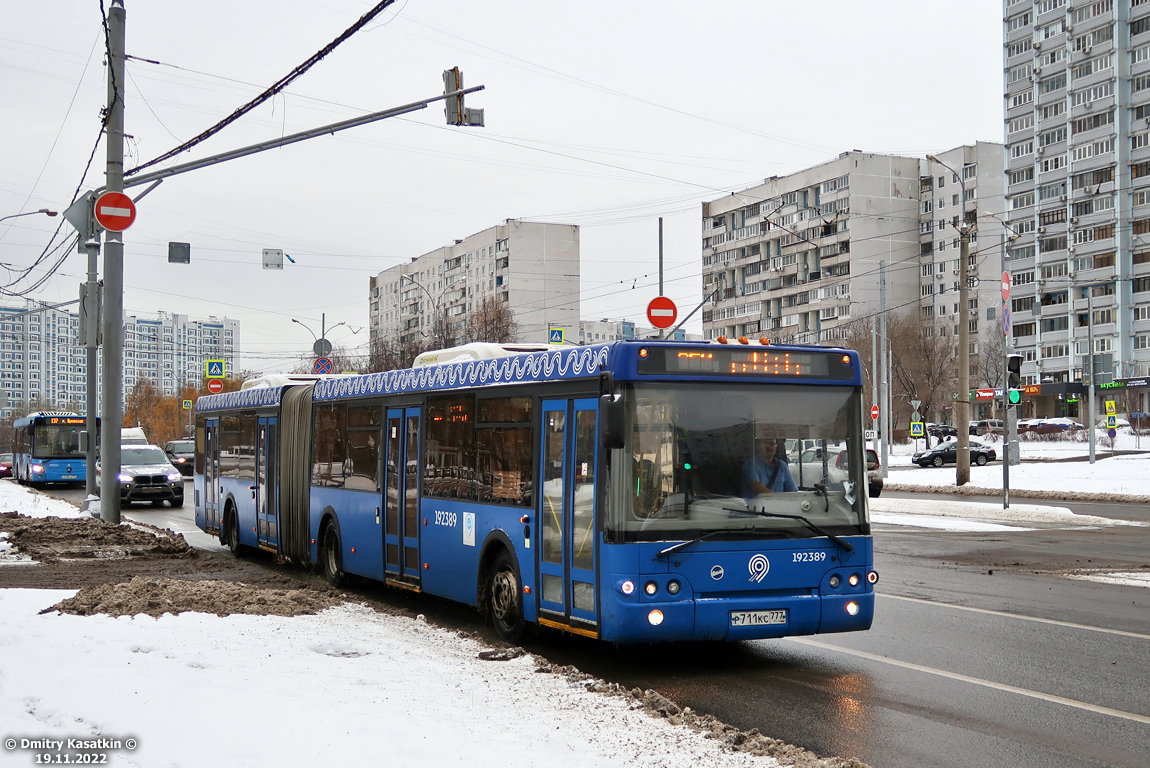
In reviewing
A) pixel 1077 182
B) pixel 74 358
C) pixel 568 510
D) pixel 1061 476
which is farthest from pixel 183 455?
pixel 74 358

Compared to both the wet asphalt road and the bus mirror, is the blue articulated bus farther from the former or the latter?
the wet asphalt road

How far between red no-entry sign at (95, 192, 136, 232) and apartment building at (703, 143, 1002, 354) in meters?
88.9

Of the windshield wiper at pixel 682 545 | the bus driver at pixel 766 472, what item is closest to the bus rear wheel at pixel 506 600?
the windshield wiper at pixel 682 545

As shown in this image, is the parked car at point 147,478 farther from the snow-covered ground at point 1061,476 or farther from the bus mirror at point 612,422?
the bus mirror at point 612,422

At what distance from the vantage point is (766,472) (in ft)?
29.4

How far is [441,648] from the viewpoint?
9492 mm

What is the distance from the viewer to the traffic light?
2816 centimetres

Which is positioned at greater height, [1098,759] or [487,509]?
[487,509]

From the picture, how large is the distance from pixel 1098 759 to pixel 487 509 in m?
5.66

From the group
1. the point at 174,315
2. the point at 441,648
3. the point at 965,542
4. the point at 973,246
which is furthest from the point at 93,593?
the point at 174,315

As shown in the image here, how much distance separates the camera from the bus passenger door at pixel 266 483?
55.6 feet

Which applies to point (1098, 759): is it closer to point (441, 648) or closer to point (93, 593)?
point (441, 648)

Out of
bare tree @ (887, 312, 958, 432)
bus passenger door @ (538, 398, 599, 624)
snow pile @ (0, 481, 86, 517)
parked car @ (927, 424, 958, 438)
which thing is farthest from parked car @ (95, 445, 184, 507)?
bare tree @ (887, 312, 958, 432)

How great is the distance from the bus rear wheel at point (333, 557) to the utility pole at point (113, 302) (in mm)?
Answer: 6918
